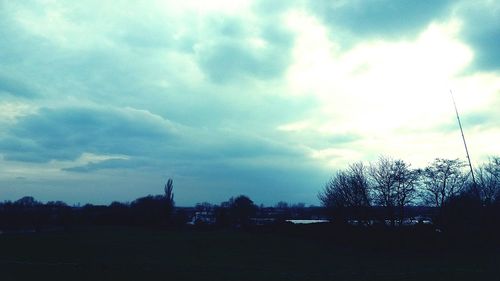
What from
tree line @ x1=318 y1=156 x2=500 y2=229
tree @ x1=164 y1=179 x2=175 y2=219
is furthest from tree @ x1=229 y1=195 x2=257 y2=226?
tree line @ x1=318 y1=156 x2=500 y2=229

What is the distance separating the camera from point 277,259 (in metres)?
30.0

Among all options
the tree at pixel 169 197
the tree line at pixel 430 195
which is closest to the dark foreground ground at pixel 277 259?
the tree line at pixel 430 195

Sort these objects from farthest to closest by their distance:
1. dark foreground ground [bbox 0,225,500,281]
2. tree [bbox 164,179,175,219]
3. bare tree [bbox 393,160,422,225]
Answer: tree [bbox 164,179,175,219]
bare tree [bbox 393,160,422,225]
dark foreground ground [bbox 0,225,500,281]

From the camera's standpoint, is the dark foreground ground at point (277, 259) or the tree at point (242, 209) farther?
the tree at point (242, 209)

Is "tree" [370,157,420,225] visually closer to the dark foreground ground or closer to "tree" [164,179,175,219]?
the dark foreground ground

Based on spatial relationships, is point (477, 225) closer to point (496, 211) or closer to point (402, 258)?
point (496, 211)

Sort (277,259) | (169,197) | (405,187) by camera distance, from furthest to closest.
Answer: (169,197) < (405,187) < (277,259)

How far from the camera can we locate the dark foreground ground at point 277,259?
20375 mm

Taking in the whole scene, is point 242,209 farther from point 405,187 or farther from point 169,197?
point 405,187

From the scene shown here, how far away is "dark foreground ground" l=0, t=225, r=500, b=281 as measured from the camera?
20.4 meters

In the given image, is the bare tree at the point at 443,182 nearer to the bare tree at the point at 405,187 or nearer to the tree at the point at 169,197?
the bare tree at the point at 405,187

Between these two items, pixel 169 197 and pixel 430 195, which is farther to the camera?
pixel 169 197

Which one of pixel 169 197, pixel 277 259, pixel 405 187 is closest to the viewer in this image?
pixel 277 259

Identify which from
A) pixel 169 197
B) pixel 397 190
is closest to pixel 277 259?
pixel 397 190
